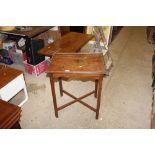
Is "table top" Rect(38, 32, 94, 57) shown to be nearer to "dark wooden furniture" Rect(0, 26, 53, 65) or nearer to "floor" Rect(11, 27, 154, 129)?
"dark wooden furniture" Rect(0, 26, 53, 65)

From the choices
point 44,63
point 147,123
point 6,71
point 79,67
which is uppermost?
point 79,67

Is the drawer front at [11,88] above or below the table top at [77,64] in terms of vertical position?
below

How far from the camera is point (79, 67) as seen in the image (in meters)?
1.82

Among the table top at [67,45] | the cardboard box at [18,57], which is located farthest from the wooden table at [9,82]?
the cardboard box at [18,57]

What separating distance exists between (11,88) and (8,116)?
91cm

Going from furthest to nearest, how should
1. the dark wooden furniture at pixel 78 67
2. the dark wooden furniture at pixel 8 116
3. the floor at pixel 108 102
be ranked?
the floor at pixel 108 102, the dark wooden furniture at pixel 78 67, the dark wooden furniture at pixel 8 116

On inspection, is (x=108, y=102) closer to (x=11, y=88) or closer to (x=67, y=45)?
(x=67, y=45)

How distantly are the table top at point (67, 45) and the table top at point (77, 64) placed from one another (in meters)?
0.37

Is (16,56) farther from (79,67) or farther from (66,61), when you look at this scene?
(79,67)

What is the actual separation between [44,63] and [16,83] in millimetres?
997

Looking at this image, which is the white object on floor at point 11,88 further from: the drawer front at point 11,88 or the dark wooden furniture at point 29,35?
the dark wooden furniture at point 29,35

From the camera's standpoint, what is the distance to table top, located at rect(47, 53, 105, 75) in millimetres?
1751

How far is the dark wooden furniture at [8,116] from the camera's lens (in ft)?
4.06

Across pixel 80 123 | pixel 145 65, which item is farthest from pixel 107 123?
pixel 145 65
